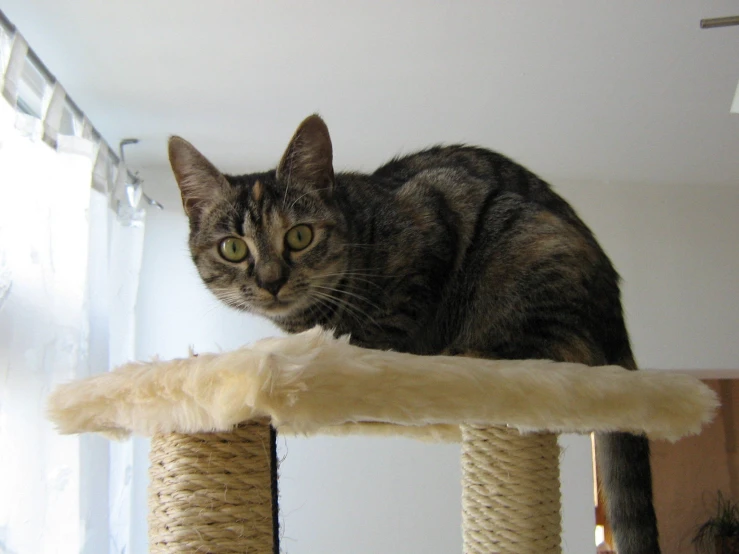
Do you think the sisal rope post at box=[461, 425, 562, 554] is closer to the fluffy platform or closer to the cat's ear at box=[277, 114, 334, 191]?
the fluffy platform

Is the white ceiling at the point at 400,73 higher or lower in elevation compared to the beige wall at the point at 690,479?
higher

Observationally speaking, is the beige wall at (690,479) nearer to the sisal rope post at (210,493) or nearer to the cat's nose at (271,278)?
the cat's nose at (271,278)

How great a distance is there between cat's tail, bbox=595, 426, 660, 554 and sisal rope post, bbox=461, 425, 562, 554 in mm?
98

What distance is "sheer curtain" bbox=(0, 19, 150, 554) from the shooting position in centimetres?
141

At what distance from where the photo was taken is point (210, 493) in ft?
2.47

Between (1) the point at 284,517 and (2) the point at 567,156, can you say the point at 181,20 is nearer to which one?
(2) the point at 567,156

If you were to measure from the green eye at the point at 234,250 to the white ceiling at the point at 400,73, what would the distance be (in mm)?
790

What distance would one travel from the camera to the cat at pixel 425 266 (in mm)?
1062

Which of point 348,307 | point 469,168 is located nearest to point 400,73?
point 469,168

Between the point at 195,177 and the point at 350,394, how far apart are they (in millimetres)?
656

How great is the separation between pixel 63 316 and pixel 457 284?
105cm

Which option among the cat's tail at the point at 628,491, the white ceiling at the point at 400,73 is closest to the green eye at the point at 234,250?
the cat's tail at the point at 628,491

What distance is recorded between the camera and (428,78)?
207 cm

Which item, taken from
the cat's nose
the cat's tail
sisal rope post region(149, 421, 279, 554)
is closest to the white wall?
the cat's nose
